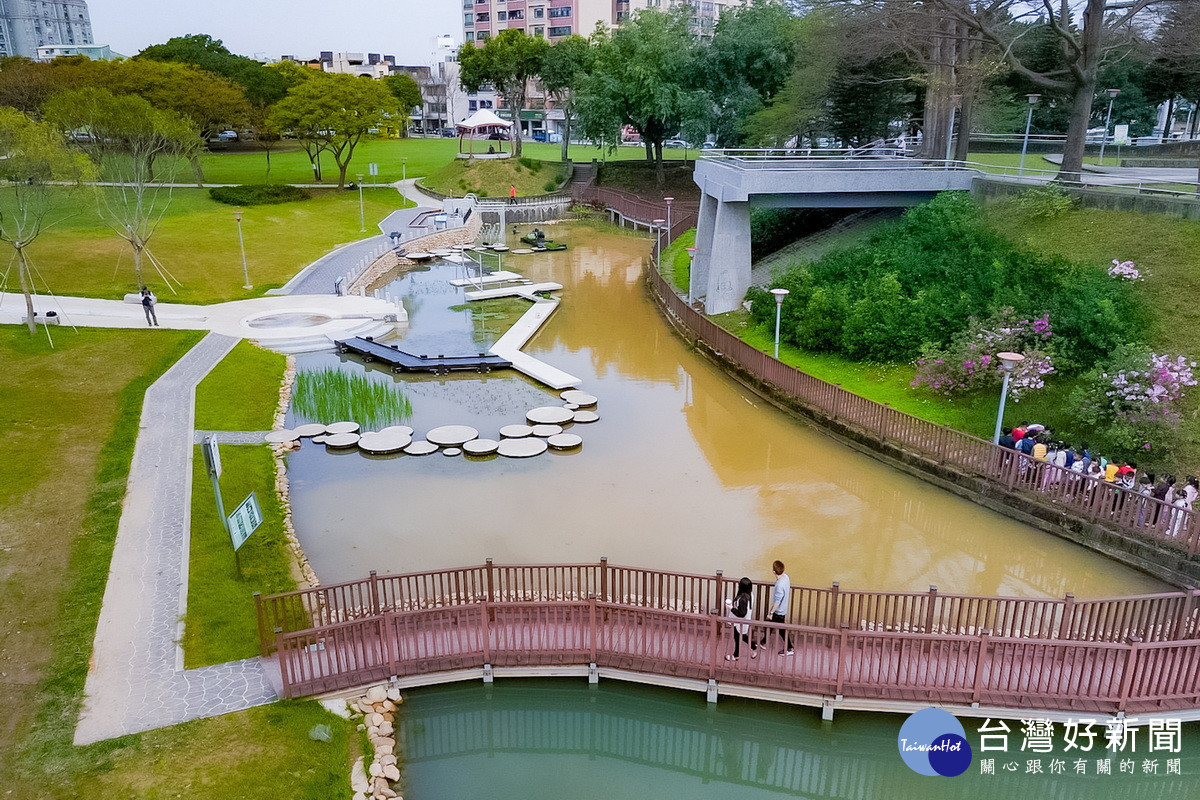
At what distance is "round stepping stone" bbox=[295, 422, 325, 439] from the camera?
63.1 ft

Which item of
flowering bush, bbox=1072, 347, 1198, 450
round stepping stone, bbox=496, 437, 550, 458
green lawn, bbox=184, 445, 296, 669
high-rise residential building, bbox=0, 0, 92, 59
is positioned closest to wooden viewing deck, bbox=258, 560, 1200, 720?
green lawn, bbox=184, 445, 296, 669

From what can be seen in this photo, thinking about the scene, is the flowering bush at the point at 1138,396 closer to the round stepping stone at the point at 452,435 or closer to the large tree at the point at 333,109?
the round stepping stone at the point at 452,435

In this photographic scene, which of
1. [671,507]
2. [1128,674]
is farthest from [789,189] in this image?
[1128,674]

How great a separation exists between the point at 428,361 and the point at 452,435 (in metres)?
5.97

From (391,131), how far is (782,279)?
34524 mm

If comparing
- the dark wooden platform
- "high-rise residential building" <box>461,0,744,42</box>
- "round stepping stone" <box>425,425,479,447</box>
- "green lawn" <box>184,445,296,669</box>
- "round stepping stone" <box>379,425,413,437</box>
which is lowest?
"round stepping stone" <box>425,425,479,447</box>

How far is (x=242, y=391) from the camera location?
21.0 m

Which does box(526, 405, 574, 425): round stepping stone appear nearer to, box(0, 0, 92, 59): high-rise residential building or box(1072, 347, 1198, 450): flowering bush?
box(1072, 347, 1198, 450): flowering bush

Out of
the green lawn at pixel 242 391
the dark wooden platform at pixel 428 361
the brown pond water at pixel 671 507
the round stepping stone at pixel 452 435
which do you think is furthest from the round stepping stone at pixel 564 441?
the green lawn at pixel 242 391

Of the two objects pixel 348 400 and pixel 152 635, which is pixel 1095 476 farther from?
pixel 348 400

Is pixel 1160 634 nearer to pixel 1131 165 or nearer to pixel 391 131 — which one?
pixel 1131 165

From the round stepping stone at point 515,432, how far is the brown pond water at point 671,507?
0.29 meters

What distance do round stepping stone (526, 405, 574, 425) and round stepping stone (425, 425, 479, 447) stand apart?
1.50m

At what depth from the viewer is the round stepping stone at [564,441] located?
61.4ft
